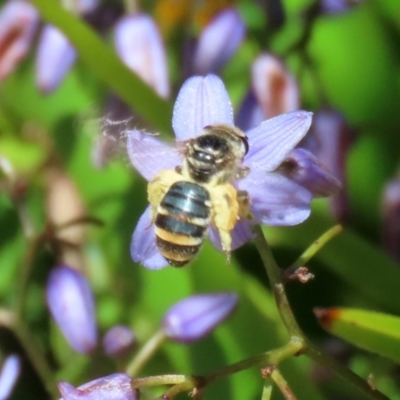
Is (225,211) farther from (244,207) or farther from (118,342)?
(118,342)

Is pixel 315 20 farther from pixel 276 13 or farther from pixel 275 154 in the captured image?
pixel 275 154

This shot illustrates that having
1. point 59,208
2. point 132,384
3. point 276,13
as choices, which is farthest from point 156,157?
point 59,208

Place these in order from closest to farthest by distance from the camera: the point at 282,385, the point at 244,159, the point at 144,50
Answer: the point at 282,385
the point at 244,159
the point at 144,50

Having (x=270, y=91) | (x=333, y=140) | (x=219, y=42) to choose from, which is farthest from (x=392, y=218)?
(x=219, y=42)

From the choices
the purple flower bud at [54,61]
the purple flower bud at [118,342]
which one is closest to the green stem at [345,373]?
the purple flower bud at [118,342]

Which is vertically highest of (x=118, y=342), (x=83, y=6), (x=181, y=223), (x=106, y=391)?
(x=83, y=6)

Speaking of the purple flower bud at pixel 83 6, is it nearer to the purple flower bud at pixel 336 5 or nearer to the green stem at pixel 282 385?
the purple flower bud at pixel 336 5
